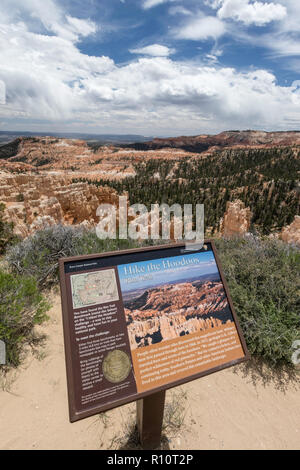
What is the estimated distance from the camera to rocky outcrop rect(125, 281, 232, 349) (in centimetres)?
169

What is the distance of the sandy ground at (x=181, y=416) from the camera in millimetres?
2420

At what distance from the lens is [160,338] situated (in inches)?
67.1

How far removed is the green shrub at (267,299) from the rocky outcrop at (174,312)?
1794 millimetres

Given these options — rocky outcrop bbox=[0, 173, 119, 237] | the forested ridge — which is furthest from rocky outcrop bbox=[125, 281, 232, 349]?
the forested ridge

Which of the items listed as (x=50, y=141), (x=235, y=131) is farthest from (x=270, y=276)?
(x=235, y=131)

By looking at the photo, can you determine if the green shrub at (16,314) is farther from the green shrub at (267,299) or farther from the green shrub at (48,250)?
the green shrub at (267,299)

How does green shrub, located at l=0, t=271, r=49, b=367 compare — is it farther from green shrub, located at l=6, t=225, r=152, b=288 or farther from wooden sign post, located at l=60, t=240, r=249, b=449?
wooden sign post, located at l=60, t=240, r=249, b=449

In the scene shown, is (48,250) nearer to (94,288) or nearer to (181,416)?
(94,288)

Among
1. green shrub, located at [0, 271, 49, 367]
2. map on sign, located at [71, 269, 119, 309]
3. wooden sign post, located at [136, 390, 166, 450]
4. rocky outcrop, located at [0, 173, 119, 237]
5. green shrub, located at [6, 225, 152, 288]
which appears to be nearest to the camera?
map on sign, located at [71, 269, 119, 309]

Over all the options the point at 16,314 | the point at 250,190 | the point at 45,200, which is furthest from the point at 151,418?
the point at 250,190

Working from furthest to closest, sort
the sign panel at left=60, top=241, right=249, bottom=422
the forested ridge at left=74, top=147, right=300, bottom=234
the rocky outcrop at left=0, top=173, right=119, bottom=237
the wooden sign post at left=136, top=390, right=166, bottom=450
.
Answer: the forested ridge at left=74, top=147, right=300, bottom=234 → the rocky outcrop at left=0, top=173, right=119, bottom=237 → the wooden sign post at left=136, top=390, right=166, bottom=450 → the sign panel at left=60, top=241, right=249, bottom=422

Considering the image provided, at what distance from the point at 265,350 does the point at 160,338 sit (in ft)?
7.86

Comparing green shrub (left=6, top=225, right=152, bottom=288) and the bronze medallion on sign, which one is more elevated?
the bronze medallion on sign
